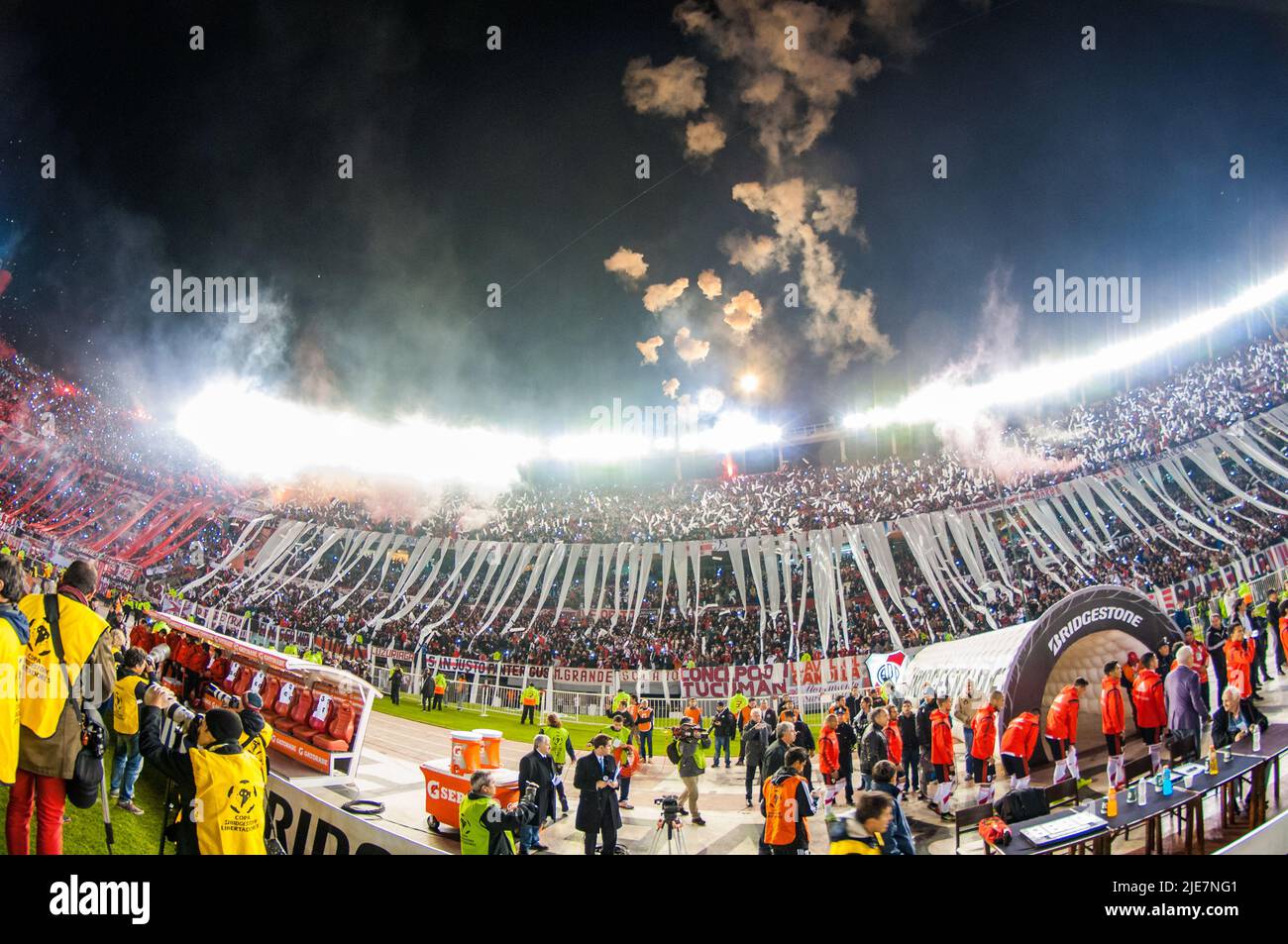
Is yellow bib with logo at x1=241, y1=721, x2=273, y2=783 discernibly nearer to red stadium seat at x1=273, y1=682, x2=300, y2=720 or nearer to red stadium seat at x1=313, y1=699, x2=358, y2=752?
red stadium seat at x1=313, y1=699, x2=358, y2=752

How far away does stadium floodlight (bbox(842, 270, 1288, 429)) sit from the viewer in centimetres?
1142

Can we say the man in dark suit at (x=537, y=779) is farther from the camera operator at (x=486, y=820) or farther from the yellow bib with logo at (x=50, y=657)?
the yellow bib with logo at (x=50, y=657)

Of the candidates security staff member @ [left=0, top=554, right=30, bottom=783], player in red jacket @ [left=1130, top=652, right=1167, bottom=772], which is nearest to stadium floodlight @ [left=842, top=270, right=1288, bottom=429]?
player in red jacket @ [left=1130, top=652, right=1167, bottom=772]

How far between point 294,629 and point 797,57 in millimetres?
10397

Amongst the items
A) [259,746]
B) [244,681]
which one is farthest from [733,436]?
[259,746]

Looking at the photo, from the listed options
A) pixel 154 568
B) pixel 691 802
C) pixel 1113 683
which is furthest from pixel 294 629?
pixel 1113 683

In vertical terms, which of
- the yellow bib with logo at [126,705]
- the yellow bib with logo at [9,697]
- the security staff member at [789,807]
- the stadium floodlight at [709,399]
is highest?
the stadium floodlight at [709,399]

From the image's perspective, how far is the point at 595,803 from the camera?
220 inches

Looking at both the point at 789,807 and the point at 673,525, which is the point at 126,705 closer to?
the point at 789,807

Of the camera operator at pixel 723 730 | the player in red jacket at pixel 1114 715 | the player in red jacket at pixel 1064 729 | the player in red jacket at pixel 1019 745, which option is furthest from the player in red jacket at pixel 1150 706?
the camera operator at pixel 723 730

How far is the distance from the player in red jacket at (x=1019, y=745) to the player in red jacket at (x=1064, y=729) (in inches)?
12.4

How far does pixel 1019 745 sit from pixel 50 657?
282 inches

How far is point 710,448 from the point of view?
11.4 m

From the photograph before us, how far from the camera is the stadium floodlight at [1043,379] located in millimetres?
11422
